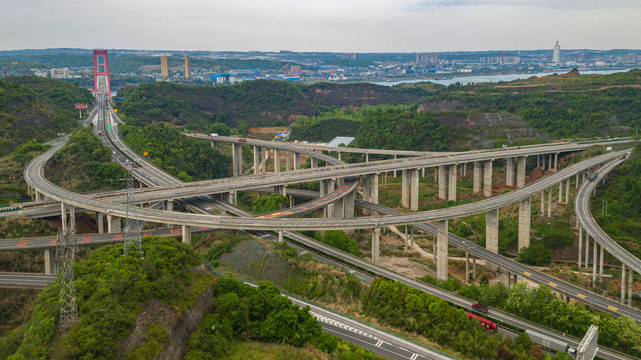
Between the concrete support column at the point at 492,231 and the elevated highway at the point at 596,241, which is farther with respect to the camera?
the concrete support column at the point at 492,231

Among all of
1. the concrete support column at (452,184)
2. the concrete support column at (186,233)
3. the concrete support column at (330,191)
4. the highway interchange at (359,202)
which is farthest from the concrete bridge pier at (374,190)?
the concrete support column at (186,233)

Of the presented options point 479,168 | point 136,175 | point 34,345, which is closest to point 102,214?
point 136,175

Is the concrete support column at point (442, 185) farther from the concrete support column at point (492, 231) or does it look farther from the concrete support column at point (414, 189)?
the concrete support column at point (492, 231)

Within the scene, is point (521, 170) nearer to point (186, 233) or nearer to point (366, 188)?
point (366, 188)

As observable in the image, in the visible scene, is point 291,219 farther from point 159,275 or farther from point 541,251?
point 541,251

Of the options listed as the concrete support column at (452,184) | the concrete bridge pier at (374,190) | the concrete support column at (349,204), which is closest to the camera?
the concrete support column at (349,204)

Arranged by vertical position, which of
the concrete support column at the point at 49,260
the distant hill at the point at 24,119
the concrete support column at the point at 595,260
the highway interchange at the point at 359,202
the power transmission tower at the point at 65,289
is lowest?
the concrete support column at the point at 595,260
